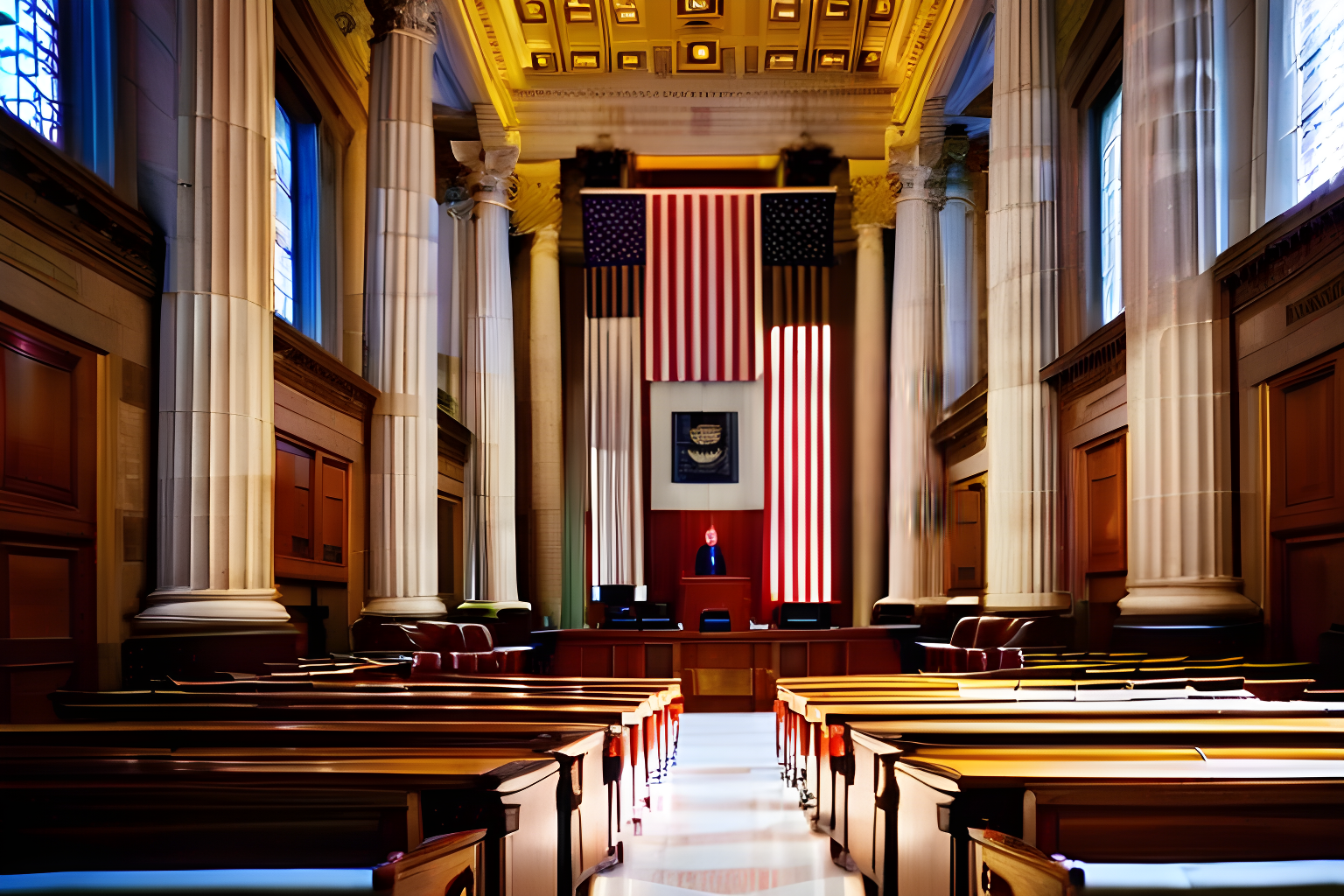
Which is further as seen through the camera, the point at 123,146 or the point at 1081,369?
the point at 1081,369

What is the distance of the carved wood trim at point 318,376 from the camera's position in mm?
8727

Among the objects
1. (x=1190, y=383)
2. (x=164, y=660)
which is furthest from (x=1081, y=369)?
(x=164, y=660)

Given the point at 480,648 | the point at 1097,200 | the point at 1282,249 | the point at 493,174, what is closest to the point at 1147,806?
the point at 1282,249

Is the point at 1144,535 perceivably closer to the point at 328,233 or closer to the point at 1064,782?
the point at 1064,782

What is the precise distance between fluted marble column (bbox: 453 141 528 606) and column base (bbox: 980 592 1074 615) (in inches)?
288

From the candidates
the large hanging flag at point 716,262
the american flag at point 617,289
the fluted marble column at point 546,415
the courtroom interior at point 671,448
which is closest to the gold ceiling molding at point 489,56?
the courtroom interior at point 671,448

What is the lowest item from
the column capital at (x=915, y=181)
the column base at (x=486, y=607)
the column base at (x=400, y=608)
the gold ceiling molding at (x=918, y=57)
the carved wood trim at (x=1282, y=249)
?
the column base at (x=486, y=607)

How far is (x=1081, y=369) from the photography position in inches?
376

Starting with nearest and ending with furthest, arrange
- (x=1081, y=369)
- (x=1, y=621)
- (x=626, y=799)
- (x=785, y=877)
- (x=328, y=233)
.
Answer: (x=785, y=877) < (x=626, y=799) < (x=1, y=621) < (x=1081, y=369) < (x=328, y=233)

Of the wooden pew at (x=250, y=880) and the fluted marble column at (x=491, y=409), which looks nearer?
the wooden pew at (x=250, y=880)

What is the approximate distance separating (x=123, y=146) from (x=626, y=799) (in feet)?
18.0

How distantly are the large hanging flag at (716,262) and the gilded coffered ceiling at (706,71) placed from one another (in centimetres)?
204

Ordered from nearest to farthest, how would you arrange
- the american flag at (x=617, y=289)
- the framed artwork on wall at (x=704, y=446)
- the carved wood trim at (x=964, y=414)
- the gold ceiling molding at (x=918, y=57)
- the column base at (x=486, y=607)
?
the carved wood trim at (x=964, y=414)
the column base at (x=486, y=607)
the gold ceiling molding at (x=918, y=57)
the american flag at (x=617, y=289)
the framed artwork on wall at (x=704, y=446)

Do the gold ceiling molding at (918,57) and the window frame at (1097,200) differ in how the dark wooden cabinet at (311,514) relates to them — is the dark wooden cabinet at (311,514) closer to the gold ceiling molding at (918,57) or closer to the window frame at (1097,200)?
the window frame at (1097,200)
